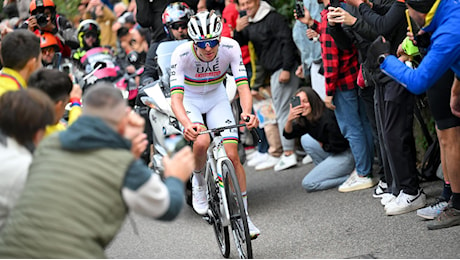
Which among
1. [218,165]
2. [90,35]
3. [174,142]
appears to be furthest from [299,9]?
[90,35]

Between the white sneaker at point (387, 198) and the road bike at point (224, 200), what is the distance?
178cm

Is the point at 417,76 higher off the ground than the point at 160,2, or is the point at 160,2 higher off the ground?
the point at 417,76

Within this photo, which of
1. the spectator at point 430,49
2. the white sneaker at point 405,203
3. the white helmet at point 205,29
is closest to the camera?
the spectator at point 430,49

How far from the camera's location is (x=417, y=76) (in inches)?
254

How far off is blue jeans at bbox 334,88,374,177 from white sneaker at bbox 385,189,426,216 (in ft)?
4.36

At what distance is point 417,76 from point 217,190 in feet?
7.33

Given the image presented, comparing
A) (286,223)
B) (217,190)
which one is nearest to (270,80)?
(286,223)

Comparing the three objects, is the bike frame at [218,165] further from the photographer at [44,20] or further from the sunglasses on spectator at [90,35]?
the sunglasses on spectator at [90,35]

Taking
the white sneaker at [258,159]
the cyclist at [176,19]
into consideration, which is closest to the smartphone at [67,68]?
the cyclist at [176,19]

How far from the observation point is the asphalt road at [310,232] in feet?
23.6

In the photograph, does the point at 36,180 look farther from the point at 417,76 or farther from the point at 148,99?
the point at 148,99

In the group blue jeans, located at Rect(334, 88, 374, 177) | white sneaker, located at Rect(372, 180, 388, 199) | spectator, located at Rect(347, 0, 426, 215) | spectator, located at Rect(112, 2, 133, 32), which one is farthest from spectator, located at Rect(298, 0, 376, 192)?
spectator, located at Rect(112, 2, 133, 32)

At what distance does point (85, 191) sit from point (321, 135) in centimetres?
622

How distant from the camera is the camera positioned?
11133 mm
